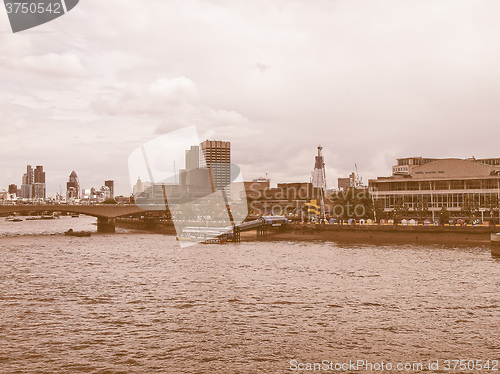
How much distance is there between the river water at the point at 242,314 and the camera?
28.9 m

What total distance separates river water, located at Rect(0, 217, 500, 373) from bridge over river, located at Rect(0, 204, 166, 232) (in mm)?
70437

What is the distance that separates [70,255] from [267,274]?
40.9 m

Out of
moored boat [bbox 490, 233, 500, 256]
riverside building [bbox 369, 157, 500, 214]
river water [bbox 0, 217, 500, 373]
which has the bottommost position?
river water [bbox 0, 217, 500, 373]

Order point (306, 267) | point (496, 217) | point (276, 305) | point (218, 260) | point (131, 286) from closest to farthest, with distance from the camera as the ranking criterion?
point (276, 305) → point (131, 286) → point (306, 267) → point (218, 260) → point (496, 217)

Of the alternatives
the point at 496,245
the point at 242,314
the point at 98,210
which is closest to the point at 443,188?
the point at 496,245

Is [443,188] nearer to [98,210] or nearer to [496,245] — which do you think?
[496,245]

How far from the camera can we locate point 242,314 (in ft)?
127

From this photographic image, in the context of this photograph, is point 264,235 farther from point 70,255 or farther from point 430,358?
point 430,358

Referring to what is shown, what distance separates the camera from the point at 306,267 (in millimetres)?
63969

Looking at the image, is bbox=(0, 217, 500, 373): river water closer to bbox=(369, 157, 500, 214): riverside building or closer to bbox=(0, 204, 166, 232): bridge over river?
bbox=(369, 157, 500, 214): riverside building

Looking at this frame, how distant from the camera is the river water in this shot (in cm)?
2891

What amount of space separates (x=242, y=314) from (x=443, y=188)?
11284 centimetres

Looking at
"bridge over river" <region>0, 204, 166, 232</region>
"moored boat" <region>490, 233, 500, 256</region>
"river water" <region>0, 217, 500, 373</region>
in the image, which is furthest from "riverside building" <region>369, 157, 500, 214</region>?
"bridge over river" <region>0, 204, 166, 232</region>

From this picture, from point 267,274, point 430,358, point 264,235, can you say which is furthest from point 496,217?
point 430,358
